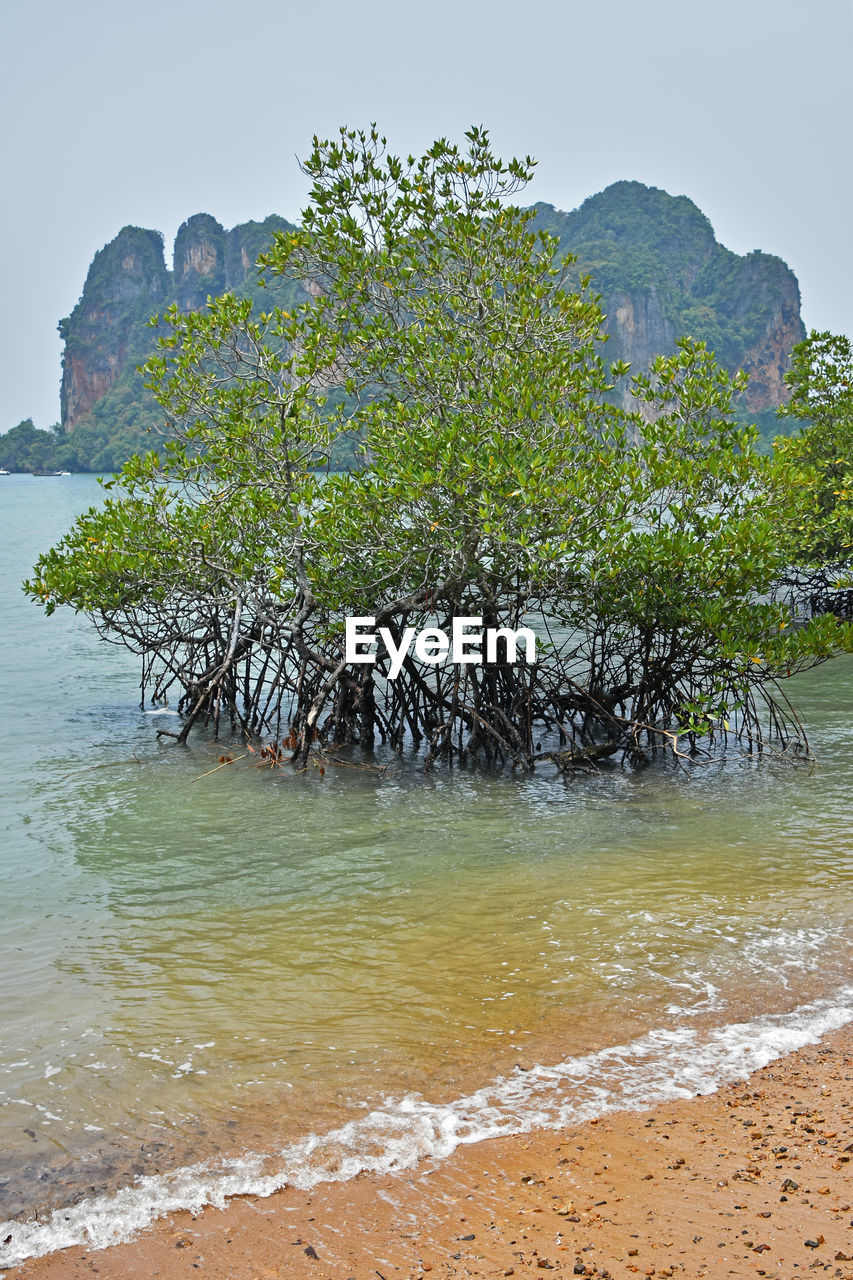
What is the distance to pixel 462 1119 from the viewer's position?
3.62 meters

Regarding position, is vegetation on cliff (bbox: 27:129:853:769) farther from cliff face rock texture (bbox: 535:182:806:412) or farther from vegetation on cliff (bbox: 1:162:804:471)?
cliff face rock texture (bbox: 535:182:806:412)

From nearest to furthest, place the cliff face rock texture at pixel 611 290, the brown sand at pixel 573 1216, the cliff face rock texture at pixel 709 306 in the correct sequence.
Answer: the brown sand at pixel 573 1216 < the cliff face rock texture at pixel 709 306 < the cliff face rock texture at pixel 611 290

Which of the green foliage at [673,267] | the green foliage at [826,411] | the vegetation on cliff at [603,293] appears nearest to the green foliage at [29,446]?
the vegetation on cliff at [603,293]

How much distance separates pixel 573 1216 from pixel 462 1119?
722mm

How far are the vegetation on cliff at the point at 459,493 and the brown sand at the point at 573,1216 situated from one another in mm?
4556

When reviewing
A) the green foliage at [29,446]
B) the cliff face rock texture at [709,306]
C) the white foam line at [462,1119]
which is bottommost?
the white foam line at [462,1119]

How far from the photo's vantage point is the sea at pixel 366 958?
3.59 meters

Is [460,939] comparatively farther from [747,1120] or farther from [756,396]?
[756,396]

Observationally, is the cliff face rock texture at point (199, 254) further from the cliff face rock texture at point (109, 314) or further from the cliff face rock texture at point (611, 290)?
the cliff face rock texture at point (109, 314)

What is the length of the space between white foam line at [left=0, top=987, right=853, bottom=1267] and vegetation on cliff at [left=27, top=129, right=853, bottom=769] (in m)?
3.73

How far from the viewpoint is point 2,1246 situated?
3014 mm

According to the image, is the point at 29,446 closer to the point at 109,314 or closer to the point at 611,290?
the point at 109,314

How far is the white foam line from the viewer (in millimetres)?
3143

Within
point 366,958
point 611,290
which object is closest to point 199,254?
point 611,290
